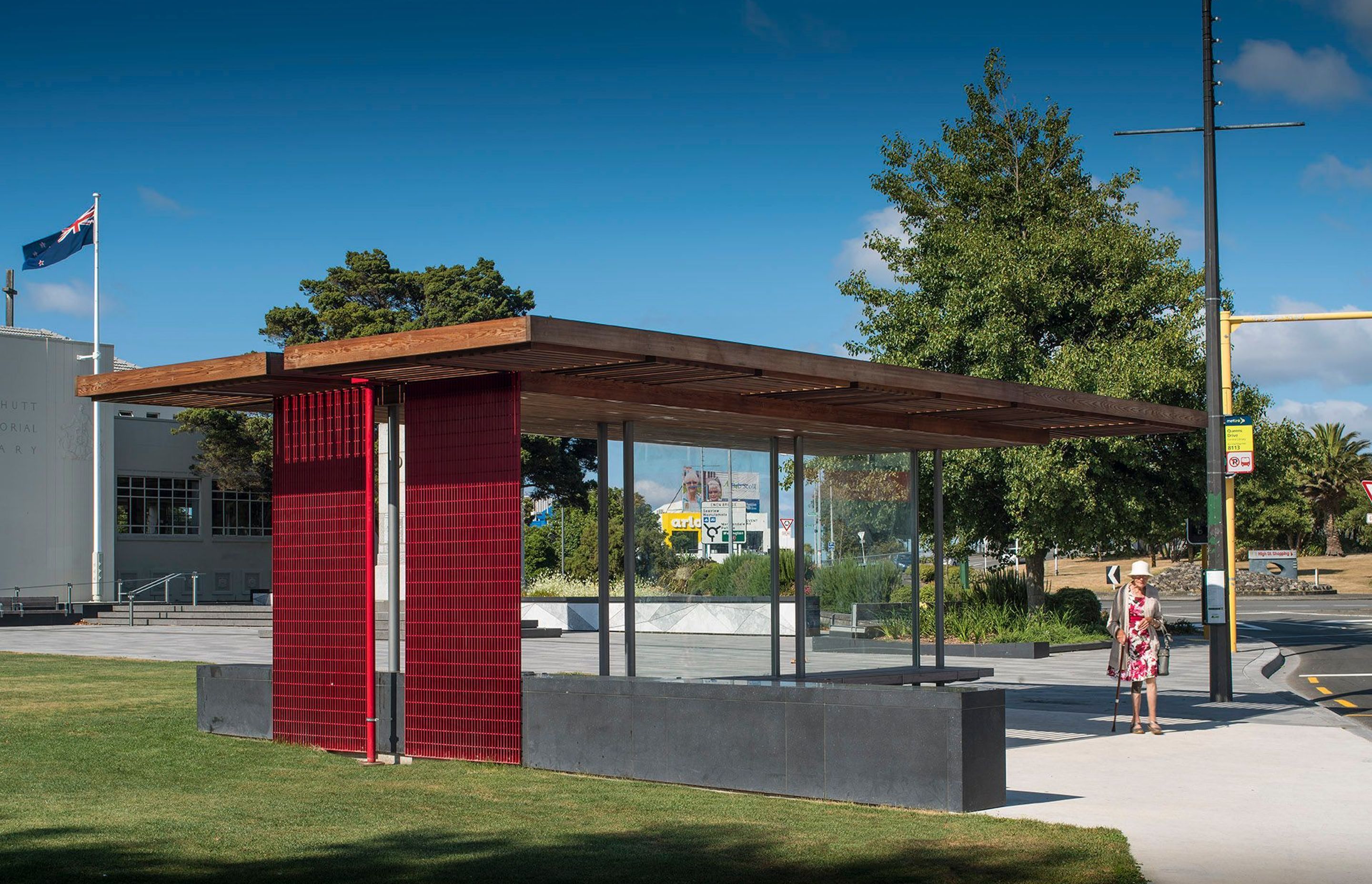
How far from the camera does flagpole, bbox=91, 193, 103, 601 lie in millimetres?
46656

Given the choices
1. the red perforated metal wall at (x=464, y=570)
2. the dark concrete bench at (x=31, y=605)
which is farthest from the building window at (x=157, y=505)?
the red perforated metal wall at (x=464, y=570)

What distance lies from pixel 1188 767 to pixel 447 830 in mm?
6545

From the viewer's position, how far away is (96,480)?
159 ft

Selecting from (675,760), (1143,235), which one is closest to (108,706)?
(675,760)

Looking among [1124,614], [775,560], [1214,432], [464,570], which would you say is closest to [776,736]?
[464,570]

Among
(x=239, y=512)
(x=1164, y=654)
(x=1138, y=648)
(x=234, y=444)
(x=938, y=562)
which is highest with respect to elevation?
(x=234, y=444)

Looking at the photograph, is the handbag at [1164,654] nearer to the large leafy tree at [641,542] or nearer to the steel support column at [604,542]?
the large leafy tree at [641,542]

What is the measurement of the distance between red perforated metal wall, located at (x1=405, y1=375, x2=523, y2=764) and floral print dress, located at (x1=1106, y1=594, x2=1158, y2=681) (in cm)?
666

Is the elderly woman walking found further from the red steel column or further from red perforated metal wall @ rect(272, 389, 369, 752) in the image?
red perforated metal wall @ rect(272, 389, 369, 752)

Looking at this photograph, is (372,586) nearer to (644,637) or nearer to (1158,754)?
(644,637)

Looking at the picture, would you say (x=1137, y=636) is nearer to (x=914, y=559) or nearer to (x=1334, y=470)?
(x=914, y=559)

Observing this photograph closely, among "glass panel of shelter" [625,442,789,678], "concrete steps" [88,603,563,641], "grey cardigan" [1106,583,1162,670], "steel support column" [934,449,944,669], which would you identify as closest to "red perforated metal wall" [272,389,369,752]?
"glass panel of shelter" [625,442,789,678]

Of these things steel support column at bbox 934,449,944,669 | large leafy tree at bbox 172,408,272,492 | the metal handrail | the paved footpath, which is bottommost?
the metal handrail

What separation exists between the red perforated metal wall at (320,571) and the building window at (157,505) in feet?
149
